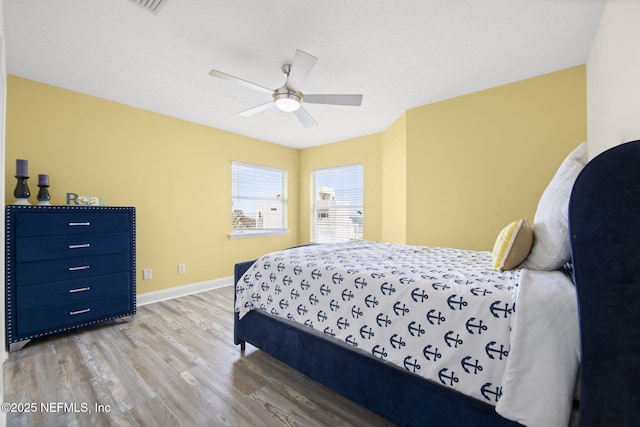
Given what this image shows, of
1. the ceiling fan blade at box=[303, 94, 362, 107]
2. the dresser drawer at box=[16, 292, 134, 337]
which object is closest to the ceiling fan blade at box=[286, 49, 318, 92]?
the ceiling fan blade at box=[303, 94, 362, 107]

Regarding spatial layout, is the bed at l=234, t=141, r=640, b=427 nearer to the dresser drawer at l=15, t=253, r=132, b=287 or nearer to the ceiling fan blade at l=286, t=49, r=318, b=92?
the ceiling fan blade at l=286, t=49, r=318, b=92

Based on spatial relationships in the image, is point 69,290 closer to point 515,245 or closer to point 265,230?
point 265,230

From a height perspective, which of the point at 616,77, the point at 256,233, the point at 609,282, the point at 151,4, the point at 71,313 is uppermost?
the point at 151,4

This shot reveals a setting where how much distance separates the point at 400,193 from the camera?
3.47m

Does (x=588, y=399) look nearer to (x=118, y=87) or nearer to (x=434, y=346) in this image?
(x=434, y=346)

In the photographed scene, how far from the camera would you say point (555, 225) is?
3.76 ft

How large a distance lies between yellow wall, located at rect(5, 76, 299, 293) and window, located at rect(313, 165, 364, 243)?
1070 millimetres

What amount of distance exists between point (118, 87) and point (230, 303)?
2.63 meters

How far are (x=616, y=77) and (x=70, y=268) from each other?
4.26 meters

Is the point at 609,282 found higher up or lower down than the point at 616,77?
lower down

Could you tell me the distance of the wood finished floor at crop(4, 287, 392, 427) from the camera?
56.0 inches

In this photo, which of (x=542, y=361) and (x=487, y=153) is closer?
(x=542, y=361)

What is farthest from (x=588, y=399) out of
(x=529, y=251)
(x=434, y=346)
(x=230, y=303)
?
(x=230, y=303)

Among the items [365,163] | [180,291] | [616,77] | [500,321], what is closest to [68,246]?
[180,291]
